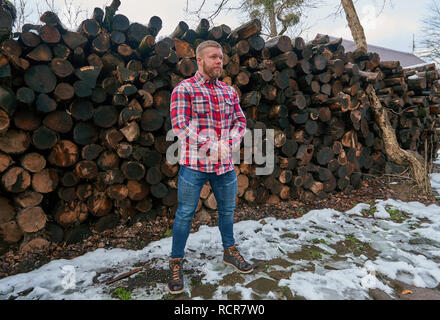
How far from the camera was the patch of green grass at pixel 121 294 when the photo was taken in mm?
1922

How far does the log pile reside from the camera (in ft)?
7.97

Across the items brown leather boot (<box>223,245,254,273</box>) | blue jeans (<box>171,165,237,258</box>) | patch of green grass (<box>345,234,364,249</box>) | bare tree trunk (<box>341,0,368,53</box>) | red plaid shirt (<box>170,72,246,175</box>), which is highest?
bare tree trunk (<box>341,0,368,53</box>)

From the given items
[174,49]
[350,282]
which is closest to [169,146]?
[174,49]

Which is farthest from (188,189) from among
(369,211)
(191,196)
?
(369,211)

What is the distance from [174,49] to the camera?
312cm

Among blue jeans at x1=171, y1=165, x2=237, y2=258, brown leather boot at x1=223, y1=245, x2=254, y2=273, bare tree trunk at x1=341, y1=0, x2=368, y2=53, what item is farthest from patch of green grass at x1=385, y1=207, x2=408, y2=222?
bare tree trunk at x1=341, y1=0, x2=368, y2=53

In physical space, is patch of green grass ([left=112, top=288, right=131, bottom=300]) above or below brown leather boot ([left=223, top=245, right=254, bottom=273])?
below

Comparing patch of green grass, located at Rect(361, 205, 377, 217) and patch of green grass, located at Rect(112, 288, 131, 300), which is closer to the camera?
patch of green grass, located at Rect(112, 288, 131, 300)

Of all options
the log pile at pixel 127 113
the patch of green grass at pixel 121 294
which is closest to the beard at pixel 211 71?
the log pile at pixel 127 113

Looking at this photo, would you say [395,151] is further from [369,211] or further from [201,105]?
[201,105]

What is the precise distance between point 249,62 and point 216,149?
6.75 feet

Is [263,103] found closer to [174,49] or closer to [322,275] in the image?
[174,49]

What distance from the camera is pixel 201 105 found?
6.69 feet

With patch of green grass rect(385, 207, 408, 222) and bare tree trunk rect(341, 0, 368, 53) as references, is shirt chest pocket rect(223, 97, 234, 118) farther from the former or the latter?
bare tree trunk rect(341, 0, 368, 53)
